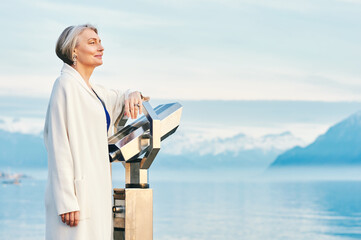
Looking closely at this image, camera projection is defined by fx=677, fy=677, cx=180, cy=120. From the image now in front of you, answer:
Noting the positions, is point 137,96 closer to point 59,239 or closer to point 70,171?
point 70,171

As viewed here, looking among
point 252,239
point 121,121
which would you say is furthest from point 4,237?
point 121,121

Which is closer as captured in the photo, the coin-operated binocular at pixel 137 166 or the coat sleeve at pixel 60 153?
the coat sleeve at pixel 60 153

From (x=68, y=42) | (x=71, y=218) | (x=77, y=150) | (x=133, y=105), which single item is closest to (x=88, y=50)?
(x=68, y=42)

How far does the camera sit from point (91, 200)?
99.0 inches

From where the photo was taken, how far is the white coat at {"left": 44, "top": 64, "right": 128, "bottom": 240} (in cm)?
248

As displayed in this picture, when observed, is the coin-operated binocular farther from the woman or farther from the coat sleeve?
the coat sleeve

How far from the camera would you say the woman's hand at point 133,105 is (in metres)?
2.67

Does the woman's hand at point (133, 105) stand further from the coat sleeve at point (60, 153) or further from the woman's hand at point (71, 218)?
the woman's hand at point (71, 218)

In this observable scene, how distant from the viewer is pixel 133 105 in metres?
2.67

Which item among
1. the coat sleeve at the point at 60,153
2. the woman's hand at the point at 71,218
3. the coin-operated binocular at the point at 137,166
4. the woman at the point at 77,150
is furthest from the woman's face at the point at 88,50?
the woman's hand at the point at 71,218

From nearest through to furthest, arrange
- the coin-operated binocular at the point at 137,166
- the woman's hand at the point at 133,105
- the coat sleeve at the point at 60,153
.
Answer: the coat sleeve at the point at 60,153 → the coin-operated binocular at the point at 137,166 → the woman's hand at the point at 133,105

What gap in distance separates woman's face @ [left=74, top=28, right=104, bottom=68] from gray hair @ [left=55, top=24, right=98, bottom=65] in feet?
0.05

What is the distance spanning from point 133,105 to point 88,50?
10.9 inches

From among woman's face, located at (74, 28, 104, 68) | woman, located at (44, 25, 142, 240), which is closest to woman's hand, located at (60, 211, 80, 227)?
woman, located at (44, 25, 142, 240)
